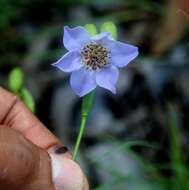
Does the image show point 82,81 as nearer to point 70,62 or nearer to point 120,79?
point 70,62

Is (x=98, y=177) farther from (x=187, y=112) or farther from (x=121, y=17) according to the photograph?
(x=121, y=17)

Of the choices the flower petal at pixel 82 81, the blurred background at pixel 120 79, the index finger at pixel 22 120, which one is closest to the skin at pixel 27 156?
the index finger at pixel 22 120

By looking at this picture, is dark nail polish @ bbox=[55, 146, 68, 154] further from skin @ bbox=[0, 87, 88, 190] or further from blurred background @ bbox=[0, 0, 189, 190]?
blurred background @ bbox=[0, 0, 189, 190]

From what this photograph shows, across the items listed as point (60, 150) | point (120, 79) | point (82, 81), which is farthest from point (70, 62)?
point (120, 79)

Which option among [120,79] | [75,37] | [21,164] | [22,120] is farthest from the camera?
[120,79]

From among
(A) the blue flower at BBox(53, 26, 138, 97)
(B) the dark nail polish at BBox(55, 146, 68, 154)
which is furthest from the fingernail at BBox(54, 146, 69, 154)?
(A) the blue flower at BBox(53, 26, 138, 97)
